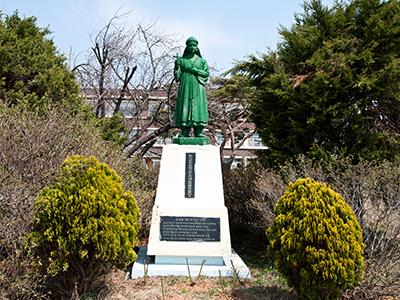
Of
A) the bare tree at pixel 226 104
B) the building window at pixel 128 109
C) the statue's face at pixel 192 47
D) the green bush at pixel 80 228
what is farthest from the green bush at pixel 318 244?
the building window at pixel 128 109

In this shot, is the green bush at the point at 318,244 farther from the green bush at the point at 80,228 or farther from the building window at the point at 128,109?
the building window at the point at 128,109

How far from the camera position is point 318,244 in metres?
4.87

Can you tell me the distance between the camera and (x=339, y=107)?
813 cm

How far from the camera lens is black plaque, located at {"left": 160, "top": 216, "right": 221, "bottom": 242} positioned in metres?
6.82

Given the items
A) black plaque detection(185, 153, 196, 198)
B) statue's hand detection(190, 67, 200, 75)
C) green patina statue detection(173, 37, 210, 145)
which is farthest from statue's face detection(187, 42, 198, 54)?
black plaque detection(185, 153, 196, 198)

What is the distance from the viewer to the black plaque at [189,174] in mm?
7195

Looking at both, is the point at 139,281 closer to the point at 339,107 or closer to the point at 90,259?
the point at 90,259

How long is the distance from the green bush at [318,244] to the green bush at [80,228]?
6.77ft

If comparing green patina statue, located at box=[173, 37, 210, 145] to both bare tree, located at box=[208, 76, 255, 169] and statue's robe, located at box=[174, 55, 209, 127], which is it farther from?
bare tree, located at box=[208, 76, 255, 169]

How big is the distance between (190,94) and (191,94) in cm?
2

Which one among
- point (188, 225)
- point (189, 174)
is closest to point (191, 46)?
point (189, 174)

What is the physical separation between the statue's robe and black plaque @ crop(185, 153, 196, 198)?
0.76 meters

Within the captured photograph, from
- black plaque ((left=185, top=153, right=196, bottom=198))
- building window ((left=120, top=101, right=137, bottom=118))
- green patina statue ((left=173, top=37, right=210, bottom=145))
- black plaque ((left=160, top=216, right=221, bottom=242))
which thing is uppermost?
building window ((left=120, top=101, right=137, bottom=118))

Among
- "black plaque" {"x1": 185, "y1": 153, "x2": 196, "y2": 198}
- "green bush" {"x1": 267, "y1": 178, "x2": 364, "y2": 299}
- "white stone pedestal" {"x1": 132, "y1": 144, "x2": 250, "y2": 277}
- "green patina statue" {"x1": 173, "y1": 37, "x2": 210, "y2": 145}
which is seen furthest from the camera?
"green patina statue" {"x1": 173, "y1": 37, "x2": 210, "y2": 145}
